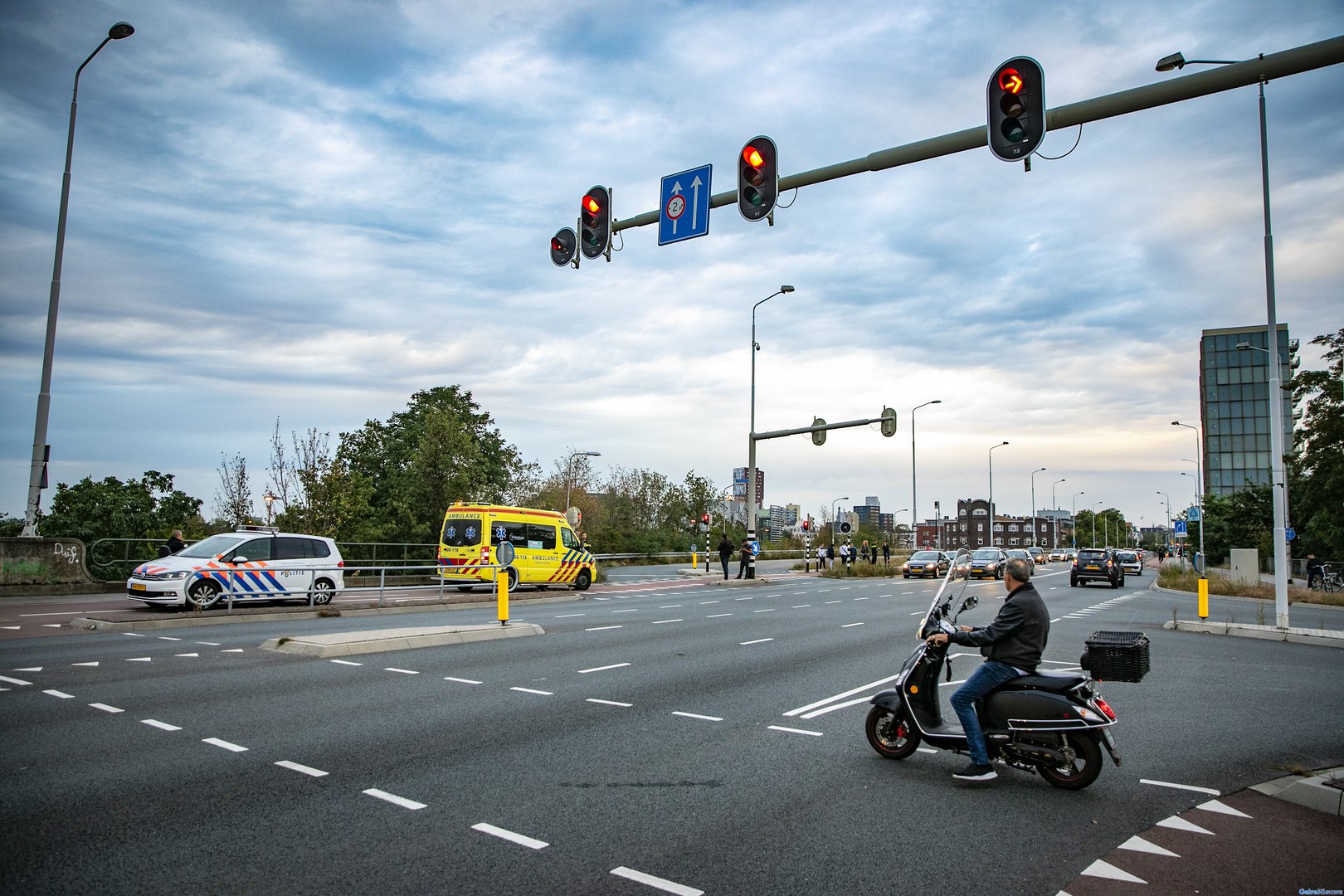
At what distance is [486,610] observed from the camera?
20.4 metres

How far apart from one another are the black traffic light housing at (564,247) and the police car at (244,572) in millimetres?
10734

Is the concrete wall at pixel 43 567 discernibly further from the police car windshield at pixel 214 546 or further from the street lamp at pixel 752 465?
the street lamp at pixel 752 465

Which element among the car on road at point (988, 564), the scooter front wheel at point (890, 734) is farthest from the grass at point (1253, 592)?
the scooter front wheel at point (890, 734)

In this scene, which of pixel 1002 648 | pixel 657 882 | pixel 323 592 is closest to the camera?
pixel 657 882

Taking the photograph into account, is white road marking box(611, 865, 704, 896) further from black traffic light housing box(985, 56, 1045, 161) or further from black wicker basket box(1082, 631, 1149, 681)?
black traffic light housing box(985, 56, 1045, 161)

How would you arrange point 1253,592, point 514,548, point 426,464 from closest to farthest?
1. point 514,548
2. point 1253,592
3. point 426,464

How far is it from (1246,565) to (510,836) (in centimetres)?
4005

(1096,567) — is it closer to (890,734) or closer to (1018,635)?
(890,734)

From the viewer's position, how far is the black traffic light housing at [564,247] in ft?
40.2

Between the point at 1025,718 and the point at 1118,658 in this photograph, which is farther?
the point at 1118,658

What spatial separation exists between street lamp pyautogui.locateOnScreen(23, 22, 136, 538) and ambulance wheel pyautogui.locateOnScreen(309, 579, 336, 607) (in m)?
6.73

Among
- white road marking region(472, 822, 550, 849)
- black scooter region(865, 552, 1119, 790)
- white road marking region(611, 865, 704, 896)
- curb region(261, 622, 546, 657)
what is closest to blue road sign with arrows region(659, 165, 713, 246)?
black scooter region(865, 552, 1119, 790)

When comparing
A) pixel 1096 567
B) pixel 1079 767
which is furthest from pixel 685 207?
pixel 1096 567

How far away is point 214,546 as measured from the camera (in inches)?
730
